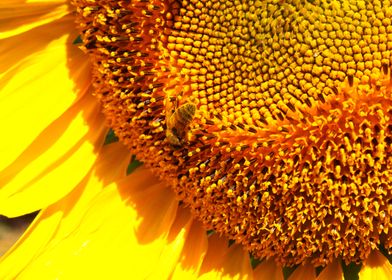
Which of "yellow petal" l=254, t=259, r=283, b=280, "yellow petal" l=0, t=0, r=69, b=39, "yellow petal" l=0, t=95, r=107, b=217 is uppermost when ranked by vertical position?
"yellow petal" l=0, t=0, r=69, b=39

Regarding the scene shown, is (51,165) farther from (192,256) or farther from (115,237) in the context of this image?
(192,256)

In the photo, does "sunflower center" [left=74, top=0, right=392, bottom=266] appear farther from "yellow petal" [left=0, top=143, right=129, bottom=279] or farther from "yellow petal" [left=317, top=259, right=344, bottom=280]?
"yellow petal" [left=0, top=143, right=129, bottom=279]

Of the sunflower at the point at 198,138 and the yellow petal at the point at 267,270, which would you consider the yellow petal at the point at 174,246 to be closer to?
the sunflower at the point at 198,138

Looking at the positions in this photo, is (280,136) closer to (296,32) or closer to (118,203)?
(296,32)

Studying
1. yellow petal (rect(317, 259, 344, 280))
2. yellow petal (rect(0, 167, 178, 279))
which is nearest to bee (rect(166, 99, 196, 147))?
yellow petal (rect(0, 167, 178, 279))

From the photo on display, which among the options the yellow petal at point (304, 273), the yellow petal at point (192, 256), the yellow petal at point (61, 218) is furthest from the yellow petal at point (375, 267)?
the yellow petal at point (61, 218)

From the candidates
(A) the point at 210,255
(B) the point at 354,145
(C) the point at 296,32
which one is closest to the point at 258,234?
(A) the point at 210,255
